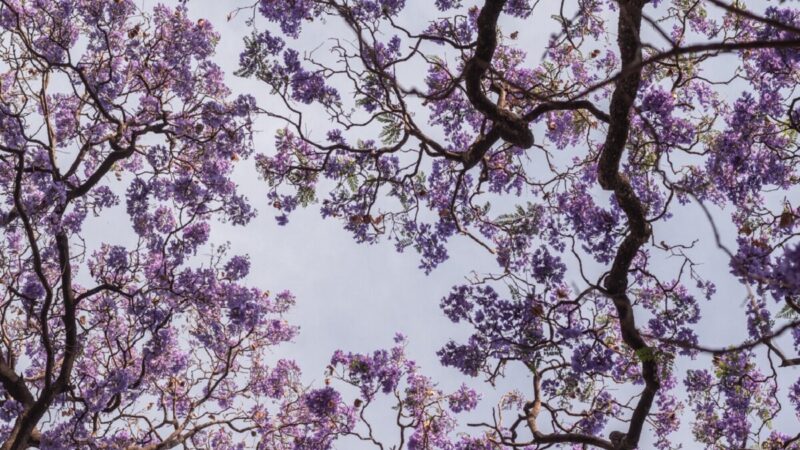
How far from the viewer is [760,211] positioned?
7.39 meters

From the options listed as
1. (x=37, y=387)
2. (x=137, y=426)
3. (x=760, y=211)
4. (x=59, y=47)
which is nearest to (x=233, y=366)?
(x=137, y=426)

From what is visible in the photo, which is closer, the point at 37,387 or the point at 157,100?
the point at 157,100

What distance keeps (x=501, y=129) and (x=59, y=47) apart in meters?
6.46

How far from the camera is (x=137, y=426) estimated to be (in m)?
9.58

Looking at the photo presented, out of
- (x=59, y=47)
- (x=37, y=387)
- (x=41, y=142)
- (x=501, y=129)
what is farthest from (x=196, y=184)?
(x=501, y=129)

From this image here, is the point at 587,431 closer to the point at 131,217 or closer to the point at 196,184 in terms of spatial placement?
the point at 196,184

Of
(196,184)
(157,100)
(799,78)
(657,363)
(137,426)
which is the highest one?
(799,78)

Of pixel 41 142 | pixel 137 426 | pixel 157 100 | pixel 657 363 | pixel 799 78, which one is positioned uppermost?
pixel 799 78

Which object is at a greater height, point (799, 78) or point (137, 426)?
point (799, 78)

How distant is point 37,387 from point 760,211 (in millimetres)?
10735

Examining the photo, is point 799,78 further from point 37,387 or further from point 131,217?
point 37,387

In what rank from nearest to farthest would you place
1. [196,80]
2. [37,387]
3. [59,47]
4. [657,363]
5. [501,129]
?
[501,129], [657,363], [59,47], [196,80], [37,387]

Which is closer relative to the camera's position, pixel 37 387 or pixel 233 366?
pixel 37 387

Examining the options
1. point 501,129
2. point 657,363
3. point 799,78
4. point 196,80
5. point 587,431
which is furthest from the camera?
point 196,80
